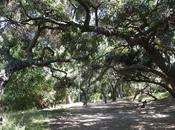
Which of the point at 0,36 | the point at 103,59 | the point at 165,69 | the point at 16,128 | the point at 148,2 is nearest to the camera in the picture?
the point at 16,128

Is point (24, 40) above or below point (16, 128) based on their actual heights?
above

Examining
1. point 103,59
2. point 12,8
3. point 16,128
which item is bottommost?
point 16,128

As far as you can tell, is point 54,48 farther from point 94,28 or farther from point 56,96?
point 56,96

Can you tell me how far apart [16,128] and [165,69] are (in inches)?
247

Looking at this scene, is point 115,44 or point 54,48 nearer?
point 115,44

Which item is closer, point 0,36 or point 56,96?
point 0,36

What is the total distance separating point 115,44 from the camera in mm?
19625

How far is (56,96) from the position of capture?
33188 mm

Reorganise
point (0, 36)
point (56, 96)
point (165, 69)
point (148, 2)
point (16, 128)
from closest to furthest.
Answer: point (16, 128)
point (148, 2)
point (165, 69)
point (0, 36)
point (56, 96)

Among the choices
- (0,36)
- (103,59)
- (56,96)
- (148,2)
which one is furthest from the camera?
(56,96)

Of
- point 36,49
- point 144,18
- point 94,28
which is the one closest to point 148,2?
point 144,18

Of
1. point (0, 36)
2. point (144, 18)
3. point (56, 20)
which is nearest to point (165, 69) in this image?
point (144, 18)

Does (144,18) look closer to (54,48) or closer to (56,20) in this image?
(56,20)

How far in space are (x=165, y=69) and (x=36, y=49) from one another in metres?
7.95
